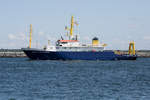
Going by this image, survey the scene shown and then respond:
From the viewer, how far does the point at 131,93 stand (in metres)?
29.2

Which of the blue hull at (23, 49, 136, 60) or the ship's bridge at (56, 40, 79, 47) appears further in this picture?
the ship's bridge at (56, 40, 79, 47)

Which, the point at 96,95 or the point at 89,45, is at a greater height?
the point at 89,45

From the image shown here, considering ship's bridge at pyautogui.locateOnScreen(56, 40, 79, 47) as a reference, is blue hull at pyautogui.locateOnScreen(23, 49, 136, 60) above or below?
below

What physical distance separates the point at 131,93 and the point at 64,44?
57.7 meters

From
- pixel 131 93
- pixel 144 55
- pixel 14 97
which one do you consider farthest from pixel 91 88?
pixel 144 55

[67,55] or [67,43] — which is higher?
[67,43]

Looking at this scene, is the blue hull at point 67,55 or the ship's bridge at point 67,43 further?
the ship's bridge at point 67,43

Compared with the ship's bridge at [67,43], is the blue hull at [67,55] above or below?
below

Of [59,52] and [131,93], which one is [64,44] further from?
[131,93]

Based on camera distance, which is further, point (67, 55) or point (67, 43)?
point (67, 43)

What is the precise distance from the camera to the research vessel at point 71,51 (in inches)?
3319

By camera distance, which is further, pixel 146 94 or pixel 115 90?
pixel 115 90

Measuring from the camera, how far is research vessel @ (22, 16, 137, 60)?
8431 cm

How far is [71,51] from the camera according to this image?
282ft
